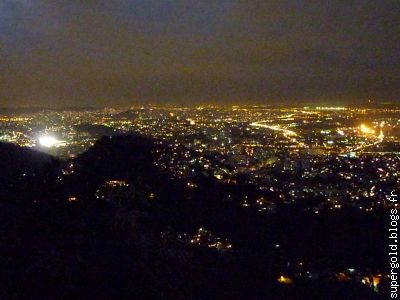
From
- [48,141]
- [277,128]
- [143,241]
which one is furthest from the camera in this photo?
[277,128]

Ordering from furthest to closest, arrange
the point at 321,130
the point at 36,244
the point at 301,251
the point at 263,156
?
the point at 321,130, the point at 263,156, the point at 301,251, the point at 36,244

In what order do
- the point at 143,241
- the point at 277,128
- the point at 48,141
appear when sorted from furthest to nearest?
the point at 277,128 → the point at 48,141 → the point at 143,241

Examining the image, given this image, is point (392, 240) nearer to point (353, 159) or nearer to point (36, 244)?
point (36, 244)

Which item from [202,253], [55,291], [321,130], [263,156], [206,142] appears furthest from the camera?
[321,130]

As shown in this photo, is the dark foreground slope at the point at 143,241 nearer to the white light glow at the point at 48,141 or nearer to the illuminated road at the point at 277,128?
the white light glow at the point at 48,141

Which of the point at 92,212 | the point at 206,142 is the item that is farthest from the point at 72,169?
the point at 206,142

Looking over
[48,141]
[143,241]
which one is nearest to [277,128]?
[48,141]

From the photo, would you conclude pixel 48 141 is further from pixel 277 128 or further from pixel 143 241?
pixel 143 241

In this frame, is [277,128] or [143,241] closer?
[143,241]

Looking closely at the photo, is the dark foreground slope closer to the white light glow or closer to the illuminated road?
Result: the white light glow
